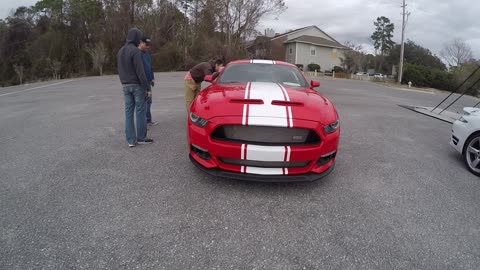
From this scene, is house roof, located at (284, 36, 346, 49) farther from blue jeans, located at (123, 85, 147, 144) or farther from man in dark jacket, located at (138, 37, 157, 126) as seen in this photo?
blue jeans, located at (123, 85, 147, 144)

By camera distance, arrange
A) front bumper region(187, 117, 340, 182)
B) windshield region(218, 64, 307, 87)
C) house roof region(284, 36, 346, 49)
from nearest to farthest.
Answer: front bumper region(187, 117, 340, 182) < windshield region(218, 64, 307, 87) < house roof region(284, 36, 346, 49)

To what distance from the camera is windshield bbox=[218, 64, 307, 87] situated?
12.4 feet

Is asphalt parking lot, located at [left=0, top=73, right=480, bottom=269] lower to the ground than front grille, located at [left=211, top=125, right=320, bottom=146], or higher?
lower

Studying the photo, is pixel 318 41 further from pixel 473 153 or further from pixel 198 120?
pixel 198 120

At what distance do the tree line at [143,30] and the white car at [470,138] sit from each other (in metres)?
28.1

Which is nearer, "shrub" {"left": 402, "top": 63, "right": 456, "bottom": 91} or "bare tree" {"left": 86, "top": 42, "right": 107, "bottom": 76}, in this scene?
"bare tree" {"left": 86, "top": 42, "right": 107, "bottom": 76}

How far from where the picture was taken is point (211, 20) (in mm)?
31891

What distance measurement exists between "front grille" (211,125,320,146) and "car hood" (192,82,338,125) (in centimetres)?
11

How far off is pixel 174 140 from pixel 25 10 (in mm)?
47084

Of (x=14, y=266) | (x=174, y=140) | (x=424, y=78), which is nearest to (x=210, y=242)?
(x=14, y=266)

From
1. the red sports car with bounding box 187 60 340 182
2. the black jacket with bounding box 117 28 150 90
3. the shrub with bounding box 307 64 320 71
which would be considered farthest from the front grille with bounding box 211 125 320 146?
the shrub with bounding box 307 64 320 71

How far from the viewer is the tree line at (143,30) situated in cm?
3041

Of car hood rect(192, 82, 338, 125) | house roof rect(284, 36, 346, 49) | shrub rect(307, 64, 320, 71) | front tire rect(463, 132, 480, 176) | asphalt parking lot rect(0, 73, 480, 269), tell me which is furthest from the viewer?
house roof rect(284, 36, 346, 49)

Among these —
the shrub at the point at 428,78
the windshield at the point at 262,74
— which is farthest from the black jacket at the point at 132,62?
the shrub at the point at 428,78
